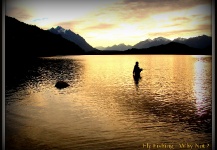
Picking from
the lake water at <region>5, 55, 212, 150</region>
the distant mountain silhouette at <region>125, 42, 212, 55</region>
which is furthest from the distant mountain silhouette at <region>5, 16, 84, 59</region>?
the distant mountain silhouette at <region>125, 42, 212, 55</region>

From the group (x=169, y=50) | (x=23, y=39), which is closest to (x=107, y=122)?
(x=23, y=39)

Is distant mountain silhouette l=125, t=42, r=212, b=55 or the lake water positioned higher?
distant mountain silhouette l=125, t=42, r=212, b=55

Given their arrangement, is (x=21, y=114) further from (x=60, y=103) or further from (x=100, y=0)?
(x=100, y=0)

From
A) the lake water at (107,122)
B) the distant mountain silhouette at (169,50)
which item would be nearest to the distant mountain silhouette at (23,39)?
the lake water at (107,122)

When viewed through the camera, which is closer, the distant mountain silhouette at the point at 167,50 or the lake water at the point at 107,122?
the lake water at the point at 107,122

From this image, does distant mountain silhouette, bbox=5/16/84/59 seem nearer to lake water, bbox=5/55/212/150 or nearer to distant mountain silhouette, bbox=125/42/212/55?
lake water, bbox=5/55/212/150

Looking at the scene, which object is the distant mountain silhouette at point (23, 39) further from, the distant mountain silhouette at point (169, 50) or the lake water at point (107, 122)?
the distant mountain silhouette at point (169, 50)

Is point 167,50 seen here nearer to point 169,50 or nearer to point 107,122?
point 169,50

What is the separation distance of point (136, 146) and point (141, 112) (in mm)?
4118

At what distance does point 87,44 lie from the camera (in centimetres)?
1412

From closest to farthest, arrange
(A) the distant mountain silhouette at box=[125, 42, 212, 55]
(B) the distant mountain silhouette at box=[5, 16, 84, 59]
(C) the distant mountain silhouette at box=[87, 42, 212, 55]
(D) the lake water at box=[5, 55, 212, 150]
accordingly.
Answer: (D) the lake water at box=[5, 55, 212, 150] < (B) the distant mountain silhouette at box=[5, 16, 84, 59] < (C) the distant mountain silhouette at box=[87, 42, 212, 55] < (A) the distant mountain silhouette at box=[125, 42, 212, 55]

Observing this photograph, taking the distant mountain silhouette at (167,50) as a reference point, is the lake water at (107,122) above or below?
below

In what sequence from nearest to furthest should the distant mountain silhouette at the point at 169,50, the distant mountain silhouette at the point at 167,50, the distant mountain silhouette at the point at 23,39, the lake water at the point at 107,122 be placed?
the lake water at the point at 107,122, the distant mountain silhouette at the point at 23,39, the distant mountain silhouette at the point at 167,50, the distant mountain silhouette at the point at 169,50

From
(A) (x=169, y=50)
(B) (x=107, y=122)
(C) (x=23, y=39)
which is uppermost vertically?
(C) (x=23, y=39)
